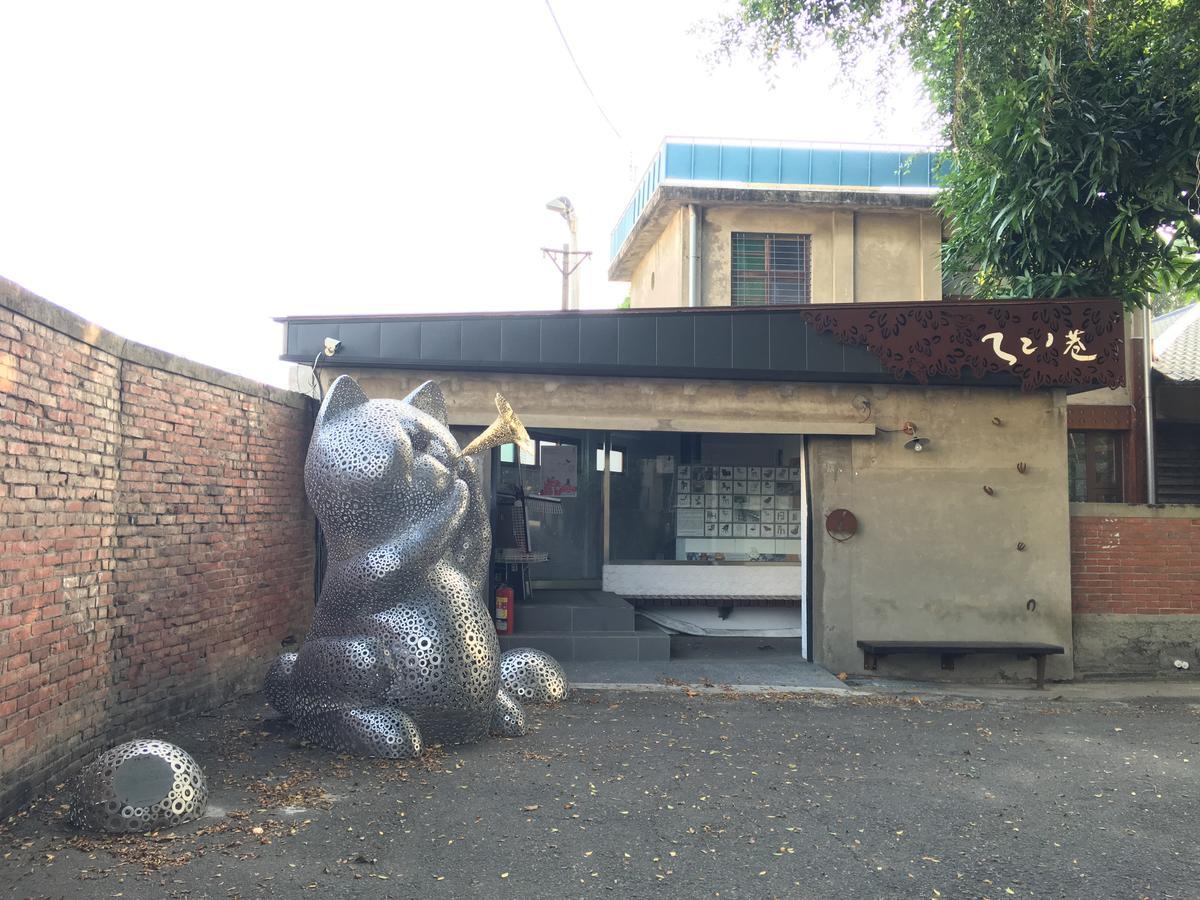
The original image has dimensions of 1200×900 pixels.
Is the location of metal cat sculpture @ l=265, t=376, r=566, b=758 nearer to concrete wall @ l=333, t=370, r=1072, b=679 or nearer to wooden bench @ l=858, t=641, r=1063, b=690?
concrete wall @ l=333, t=370, r=1072, b=679

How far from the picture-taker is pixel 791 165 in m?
16.1

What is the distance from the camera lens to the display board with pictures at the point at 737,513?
12688mm

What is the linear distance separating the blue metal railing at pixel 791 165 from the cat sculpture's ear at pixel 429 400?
1005cm

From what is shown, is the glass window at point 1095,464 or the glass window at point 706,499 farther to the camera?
the glass window at point 1095,464

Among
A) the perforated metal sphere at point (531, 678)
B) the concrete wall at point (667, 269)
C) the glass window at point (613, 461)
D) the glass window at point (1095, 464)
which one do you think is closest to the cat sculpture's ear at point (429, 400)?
the perforated metal sphere at point (531, 678)

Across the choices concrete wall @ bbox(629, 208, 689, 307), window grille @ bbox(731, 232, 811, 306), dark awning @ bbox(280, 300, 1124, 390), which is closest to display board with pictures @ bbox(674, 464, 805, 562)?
dark awning @ bbox(280, 300, 1124, 390)

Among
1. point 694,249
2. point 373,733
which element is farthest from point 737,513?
point 373,733

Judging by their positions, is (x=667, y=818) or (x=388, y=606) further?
(x=388, y=606)

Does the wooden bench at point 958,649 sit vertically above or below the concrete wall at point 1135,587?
below

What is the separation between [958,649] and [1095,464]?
7.23m

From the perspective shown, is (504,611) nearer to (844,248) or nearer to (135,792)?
(135,792)

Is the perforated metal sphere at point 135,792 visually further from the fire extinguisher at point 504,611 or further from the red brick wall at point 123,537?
the fire extinguisher at point 504,611

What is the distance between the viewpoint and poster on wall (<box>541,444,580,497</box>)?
12.3 meters

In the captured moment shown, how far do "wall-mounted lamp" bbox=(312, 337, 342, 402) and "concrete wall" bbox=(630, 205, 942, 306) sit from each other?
7.85 m
